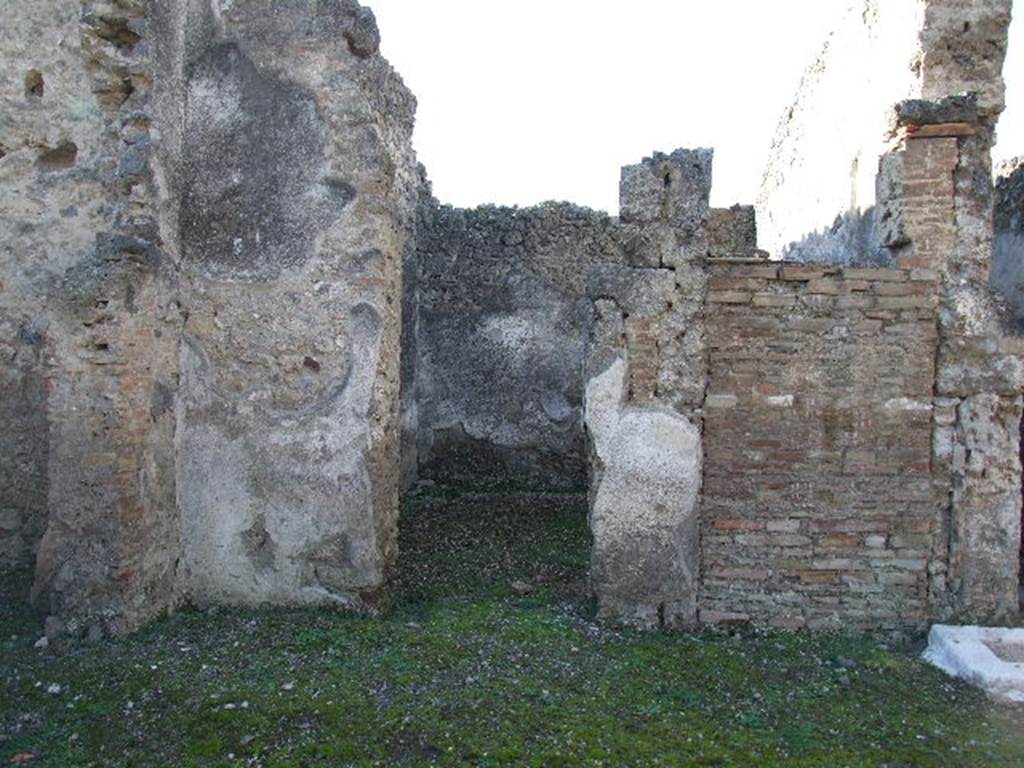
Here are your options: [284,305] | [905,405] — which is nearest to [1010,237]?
[905,405]

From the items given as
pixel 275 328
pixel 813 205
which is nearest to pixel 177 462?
pixel 275 328

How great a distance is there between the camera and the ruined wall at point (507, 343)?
8.70 m

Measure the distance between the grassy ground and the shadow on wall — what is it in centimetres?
226

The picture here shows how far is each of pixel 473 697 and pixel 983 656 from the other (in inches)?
98.7

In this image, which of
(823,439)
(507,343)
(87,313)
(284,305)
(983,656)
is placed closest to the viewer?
(983,656)

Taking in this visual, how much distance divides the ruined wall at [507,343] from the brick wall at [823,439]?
3.94 meters

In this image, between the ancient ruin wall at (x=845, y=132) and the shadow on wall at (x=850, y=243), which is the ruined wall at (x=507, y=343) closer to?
the ancient ruin wall at (x=845, y=132)

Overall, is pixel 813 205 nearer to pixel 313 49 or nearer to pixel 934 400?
pixel 934 400

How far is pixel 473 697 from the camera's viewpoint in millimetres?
3863

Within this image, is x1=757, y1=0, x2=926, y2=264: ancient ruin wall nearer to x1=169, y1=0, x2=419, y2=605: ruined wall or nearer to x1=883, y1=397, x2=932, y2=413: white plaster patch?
x1=883, y1=397, x2=932, y2=413: white plaster patch

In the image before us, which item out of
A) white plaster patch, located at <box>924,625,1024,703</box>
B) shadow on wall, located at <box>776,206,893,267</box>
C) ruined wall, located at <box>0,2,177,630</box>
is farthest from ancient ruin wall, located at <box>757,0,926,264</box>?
ruined wall, located at <box>0,2,177,630</box>

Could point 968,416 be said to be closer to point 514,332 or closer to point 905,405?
point 905,405

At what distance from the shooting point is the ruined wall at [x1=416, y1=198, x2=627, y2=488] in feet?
28.6

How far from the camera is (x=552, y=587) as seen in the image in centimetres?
547
